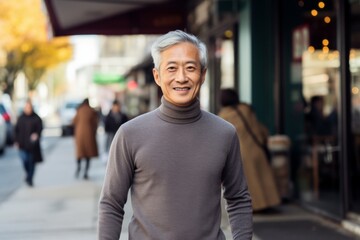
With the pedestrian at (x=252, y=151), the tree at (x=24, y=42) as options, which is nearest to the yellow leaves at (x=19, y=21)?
the tree at (x=24, y=42)

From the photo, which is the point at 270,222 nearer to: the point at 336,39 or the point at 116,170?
the point at 336,39

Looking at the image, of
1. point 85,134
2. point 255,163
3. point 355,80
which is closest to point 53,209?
point 255,163

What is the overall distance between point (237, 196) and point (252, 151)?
661cm

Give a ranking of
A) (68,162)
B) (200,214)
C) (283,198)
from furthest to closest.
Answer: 1. (68,162)
2. (283,198)
3. (200,214)

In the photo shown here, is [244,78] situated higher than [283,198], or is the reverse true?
[244,78]

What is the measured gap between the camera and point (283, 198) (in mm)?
11062

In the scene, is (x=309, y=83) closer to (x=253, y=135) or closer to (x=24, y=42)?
(x=253, y=135)

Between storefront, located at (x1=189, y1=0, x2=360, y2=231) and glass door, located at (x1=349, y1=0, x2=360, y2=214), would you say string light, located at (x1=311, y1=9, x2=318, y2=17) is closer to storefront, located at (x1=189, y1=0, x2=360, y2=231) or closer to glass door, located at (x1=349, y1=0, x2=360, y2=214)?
storefront, located at (x1=189, y1=0, x2=360, y2=231)

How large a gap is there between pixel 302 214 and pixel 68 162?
11.1 meters

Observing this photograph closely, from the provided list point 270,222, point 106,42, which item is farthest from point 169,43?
point 106,42

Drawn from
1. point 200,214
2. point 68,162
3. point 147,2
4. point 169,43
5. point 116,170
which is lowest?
point 68,162

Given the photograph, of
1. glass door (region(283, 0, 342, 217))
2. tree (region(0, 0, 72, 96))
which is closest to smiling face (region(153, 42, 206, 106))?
glass door (region(283, 0, 342, 217))

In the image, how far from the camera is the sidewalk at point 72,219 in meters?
8.49

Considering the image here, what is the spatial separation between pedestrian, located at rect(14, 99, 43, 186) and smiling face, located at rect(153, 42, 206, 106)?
11227 mm
